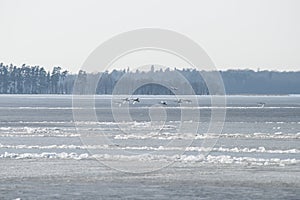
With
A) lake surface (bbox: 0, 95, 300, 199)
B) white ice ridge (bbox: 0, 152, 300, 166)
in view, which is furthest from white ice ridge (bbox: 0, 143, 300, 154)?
white ice ridge (bbox: 0, 152, 300, 166)

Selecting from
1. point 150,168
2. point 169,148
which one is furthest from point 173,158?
point 169,148

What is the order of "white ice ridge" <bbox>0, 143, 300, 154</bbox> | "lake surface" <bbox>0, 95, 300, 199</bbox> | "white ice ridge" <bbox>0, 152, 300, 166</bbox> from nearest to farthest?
"lake surface" <bbox>0, 95, 300, 199</bbox>
"white ice ridge" <bbox>0, 152, 300, 166</bbox>
"white ice ridge" <bbox>0, 143, 300, 154</bbox>

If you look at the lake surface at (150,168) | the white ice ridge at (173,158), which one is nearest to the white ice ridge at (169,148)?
the lake surface at (150,168)

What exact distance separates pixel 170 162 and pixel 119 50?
391 cm

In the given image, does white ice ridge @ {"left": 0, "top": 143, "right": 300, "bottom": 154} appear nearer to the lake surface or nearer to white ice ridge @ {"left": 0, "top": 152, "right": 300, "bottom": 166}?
the lake surface

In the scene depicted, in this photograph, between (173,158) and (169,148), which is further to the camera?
(169,148)

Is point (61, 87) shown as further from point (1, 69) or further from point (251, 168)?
point (251, 168)

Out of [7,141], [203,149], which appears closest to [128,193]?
[203,149]

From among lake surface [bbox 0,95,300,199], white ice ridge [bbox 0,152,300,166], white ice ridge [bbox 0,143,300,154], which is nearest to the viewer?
lake surface [bbox 0,95,300,199]

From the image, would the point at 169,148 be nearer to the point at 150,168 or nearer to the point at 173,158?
the point at 173,158

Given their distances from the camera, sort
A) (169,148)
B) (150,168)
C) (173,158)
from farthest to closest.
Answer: (169,148)
(173,158)
(150,168)

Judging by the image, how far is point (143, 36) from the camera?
23312 mm

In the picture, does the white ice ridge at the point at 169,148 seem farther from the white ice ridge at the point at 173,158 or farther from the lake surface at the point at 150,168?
the white ice ridge at the point at 173,158

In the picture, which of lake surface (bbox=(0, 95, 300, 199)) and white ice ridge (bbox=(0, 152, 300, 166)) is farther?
white ice ridge (bbox=(0, 152, 300, 166))
